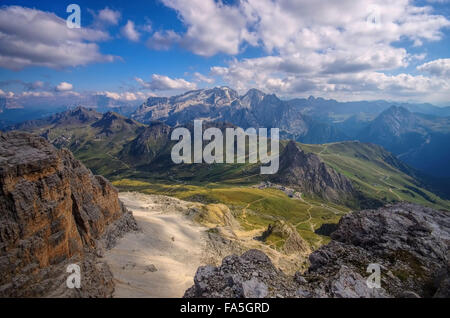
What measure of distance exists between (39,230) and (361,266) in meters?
49.0

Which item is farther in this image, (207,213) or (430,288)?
(207,213)

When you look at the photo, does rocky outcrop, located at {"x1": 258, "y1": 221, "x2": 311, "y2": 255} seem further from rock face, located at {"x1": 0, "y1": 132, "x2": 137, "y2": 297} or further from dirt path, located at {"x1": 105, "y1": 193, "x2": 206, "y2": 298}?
rock face, located at {"x1": 0, "y1": 132, "x2": 137, "y2": 297}

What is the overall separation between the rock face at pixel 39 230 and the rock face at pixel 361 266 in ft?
75.0

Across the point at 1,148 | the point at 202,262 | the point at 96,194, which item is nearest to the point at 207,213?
the point at 202,262

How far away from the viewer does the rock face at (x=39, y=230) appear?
34844mm

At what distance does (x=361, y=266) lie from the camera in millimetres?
30297

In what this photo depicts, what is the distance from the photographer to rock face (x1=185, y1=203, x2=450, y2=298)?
25.4m

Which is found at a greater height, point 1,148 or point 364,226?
point 1,148

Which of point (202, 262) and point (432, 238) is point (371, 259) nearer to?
point (432, 238)

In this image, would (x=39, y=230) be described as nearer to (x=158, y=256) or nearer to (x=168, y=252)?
(x=158, y=256)

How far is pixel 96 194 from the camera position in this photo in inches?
2682

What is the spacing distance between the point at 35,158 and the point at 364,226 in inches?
2216

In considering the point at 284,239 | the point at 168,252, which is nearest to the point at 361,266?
the point at 168,252

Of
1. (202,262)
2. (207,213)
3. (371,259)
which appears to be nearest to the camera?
(371,259)
